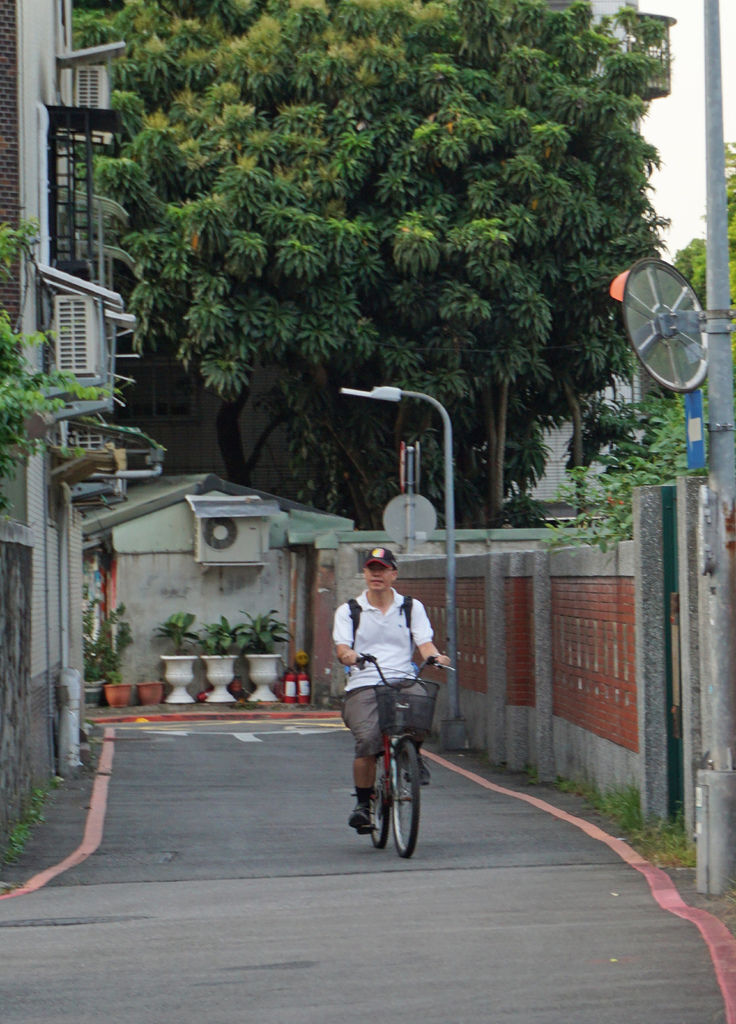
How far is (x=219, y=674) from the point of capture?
2922 centimetres

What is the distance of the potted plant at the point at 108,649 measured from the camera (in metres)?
28.7

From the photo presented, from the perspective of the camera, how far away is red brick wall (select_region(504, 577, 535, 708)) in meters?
15.5

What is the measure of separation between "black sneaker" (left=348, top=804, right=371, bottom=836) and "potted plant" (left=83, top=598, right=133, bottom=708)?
18.8 meters

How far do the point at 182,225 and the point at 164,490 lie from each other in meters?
5.30

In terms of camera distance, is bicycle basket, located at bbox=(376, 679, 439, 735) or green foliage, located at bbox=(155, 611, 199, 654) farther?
green foliage, located at bbox=(155, 611, 199, 654)

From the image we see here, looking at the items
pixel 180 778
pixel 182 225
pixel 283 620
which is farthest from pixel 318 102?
pixel 180 778

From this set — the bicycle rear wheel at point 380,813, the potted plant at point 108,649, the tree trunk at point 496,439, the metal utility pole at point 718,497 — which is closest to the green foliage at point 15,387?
the bicycle rear wheel at point 380,813

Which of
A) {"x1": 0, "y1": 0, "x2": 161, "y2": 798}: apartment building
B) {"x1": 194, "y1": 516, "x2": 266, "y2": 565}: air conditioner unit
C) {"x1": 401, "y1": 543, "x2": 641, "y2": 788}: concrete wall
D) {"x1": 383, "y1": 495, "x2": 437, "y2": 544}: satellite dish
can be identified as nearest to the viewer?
{"x1": 401, "y1": 543, "x2": 641, "y2": 788}: concrete wall

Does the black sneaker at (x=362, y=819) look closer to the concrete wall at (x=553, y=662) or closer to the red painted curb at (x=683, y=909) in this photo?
the red painted curb at (x=683, y=909)

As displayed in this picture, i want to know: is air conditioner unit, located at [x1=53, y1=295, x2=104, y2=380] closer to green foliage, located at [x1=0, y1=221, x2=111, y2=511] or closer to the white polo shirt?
green foliage, located at [x1=0, y1=221, x2=111, y2=511]

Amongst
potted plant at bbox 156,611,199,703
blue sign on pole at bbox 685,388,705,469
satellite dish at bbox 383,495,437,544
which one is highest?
satellite dish at bbox 383,495,437,544

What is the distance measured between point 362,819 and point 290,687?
19082 mm

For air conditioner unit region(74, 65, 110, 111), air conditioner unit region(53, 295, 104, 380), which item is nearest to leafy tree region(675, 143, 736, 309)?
air conditioner unit region(74, 65, 110, 111)

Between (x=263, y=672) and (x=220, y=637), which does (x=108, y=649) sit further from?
(x=263, y=672)
